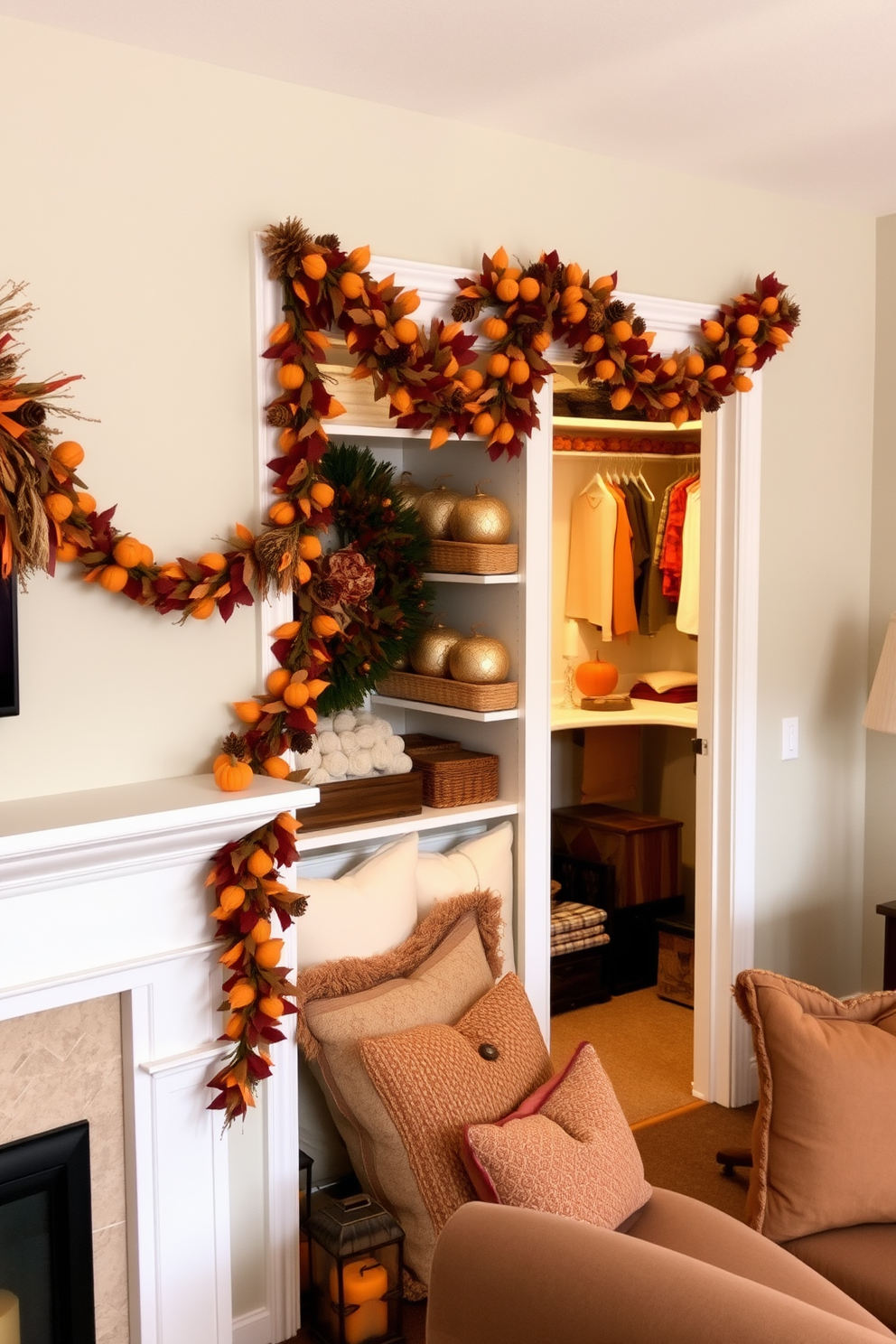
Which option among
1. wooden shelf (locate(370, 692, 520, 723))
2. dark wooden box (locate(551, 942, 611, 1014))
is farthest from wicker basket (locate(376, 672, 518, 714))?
dark wooden box (locate(551, 942, 611, 1014))

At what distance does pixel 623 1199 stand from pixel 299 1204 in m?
0.78

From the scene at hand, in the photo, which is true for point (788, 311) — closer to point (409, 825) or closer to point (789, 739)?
point (789, 739)

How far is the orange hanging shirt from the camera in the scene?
4805mm

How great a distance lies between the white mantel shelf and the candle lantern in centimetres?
82

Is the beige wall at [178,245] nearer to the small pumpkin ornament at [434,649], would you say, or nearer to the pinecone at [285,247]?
the pinecone at [285,247]

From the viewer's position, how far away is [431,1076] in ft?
8.11

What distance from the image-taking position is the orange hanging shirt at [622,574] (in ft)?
15.8

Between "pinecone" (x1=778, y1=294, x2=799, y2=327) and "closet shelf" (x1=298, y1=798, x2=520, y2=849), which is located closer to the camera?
"closet shelf" (x1=298, y1=798, x2=520, y2=849)

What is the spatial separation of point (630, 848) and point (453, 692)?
168 centimetres

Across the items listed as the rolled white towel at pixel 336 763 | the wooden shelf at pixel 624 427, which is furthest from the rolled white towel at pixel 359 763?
the wooden shelf at pixel 624 427

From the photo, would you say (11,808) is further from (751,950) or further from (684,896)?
(684,896)

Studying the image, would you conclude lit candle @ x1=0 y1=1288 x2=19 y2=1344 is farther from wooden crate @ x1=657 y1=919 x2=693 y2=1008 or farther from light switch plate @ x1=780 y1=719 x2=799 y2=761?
wooden crate @ x1=657 y1=919 x2=693 y2=1008

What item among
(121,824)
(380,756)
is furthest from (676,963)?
(121,824)

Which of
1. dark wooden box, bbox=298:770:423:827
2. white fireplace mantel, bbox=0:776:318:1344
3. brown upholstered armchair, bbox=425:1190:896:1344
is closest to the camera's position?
brown upholstered armchair, bbox=425:1190:896:1344
